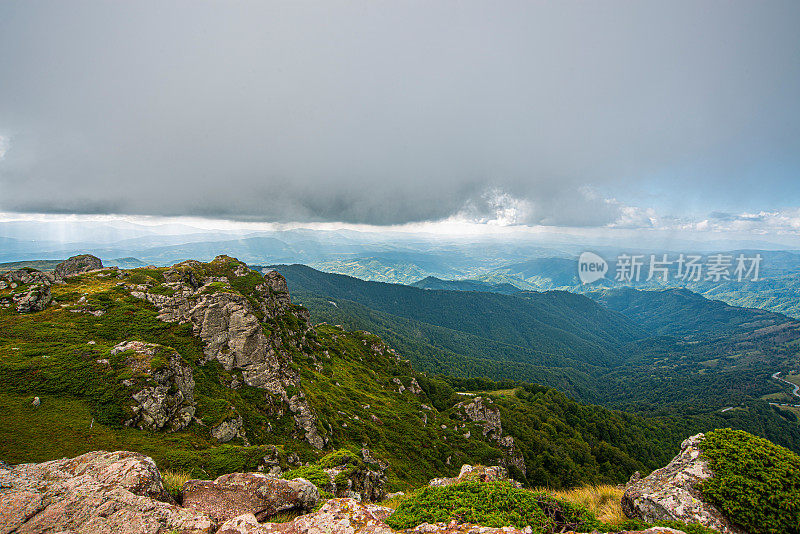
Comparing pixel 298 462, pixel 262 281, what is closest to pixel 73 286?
pixel 262 281

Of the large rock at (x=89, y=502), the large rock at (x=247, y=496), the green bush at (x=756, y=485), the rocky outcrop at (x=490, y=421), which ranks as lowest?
the rocky outcrop at (x=490, y=421)

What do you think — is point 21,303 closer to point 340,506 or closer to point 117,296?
point 117,296

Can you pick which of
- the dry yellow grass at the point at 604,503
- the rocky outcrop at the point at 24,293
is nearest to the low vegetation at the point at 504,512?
the dry yellow grass at the point at 604,503

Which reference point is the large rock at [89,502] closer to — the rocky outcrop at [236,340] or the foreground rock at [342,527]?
the foreground rock at [342,527]

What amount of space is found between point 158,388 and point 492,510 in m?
26.7

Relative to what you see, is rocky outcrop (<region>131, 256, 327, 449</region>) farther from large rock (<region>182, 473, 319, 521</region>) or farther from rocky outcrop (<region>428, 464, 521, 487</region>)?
large rock (<region>182, 473, 319, 521</region>)

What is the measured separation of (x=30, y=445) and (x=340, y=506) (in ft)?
58.4

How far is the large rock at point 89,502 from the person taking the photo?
23.0ft

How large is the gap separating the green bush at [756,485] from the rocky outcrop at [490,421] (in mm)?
83046

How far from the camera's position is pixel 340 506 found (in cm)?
866

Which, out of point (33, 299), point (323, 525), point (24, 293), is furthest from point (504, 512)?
point (24, 293)

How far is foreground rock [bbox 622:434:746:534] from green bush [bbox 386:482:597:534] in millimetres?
2342

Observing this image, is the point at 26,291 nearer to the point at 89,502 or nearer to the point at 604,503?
the point at 89,502

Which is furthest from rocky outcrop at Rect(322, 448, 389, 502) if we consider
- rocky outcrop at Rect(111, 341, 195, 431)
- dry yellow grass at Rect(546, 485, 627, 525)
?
rocky outcrop at Rect(111, 341, 195, 431)
